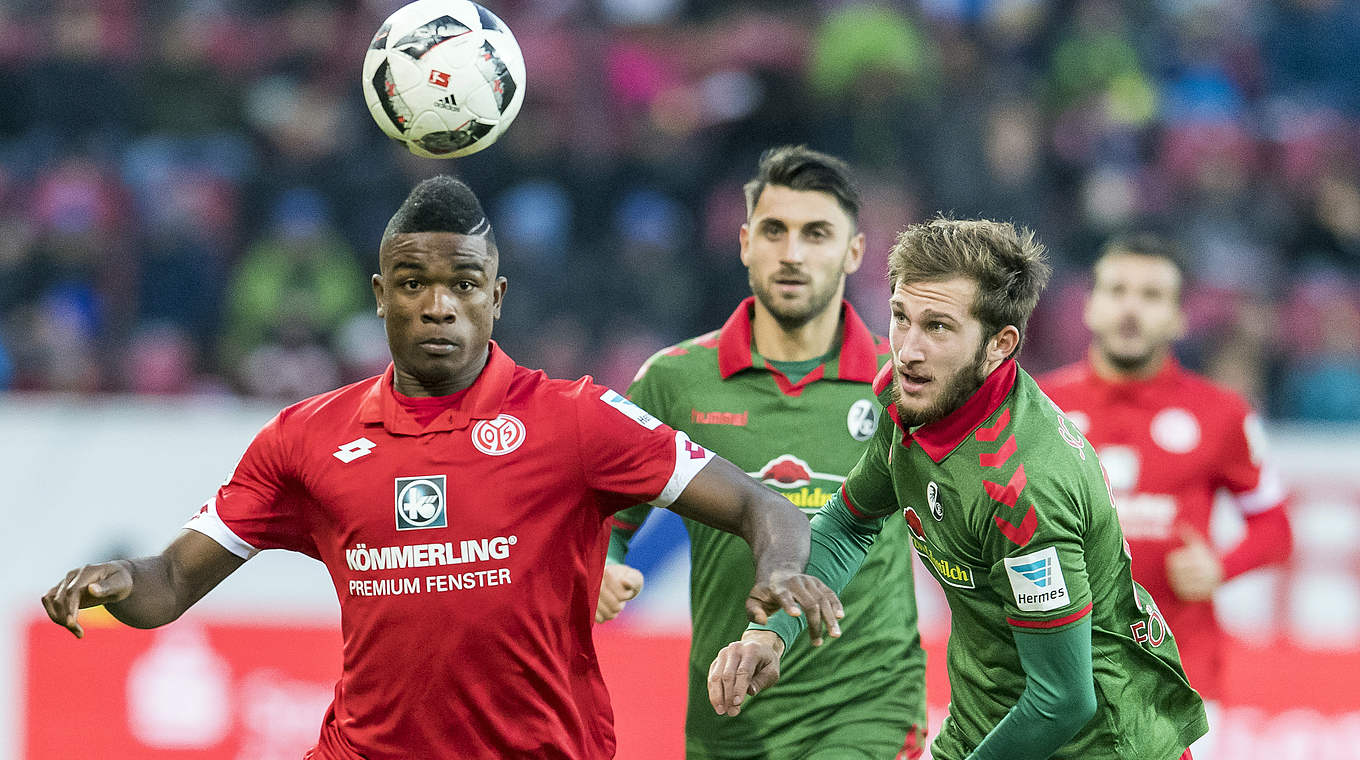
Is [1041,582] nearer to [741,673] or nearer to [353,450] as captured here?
[741,673]

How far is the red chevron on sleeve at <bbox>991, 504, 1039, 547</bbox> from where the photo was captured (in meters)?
3.85

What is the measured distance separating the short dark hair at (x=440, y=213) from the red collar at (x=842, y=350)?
4.73 feet

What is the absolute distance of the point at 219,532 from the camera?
4.38 meters

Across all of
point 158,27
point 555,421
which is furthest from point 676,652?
point 158,27

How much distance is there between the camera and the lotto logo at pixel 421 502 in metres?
4.23

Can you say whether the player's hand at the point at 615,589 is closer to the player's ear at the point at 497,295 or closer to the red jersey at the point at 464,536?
the red jersey at the point at 464,536

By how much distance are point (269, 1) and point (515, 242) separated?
4010mm

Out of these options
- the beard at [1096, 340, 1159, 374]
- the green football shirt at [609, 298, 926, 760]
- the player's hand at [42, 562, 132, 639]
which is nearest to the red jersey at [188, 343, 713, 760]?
the player's hand at [42, 562, 132, 639]

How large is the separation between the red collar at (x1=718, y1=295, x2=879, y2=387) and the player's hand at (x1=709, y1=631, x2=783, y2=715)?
5.12 feet

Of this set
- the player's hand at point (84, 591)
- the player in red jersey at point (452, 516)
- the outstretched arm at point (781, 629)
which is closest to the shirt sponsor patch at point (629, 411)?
the player in red jersey at point (452, 516)

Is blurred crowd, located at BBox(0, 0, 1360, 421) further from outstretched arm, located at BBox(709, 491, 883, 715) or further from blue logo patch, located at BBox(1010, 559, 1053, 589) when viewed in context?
blue logo patch, located at BBox(1010, 559, 1053, 589)

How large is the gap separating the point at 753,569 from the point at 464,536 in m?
1.43

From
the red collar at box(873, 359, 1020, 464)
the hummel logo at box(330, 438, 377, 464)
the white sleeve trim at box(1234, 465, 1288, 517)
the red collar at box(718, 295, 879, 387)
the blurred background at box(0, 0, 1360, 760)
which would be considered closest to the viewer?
the red collar at box(873, 359, 1020, 464)

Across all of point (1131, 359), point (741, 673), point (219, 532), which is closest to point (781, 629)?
point (741, 673)
